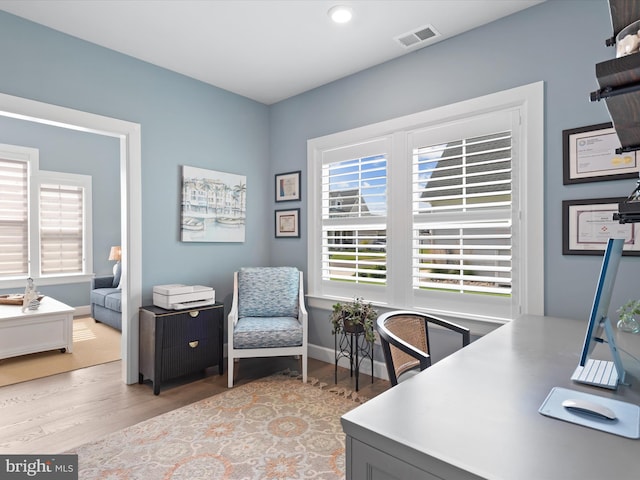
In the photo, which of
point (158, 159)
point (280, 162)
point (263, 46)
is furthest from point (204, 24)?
point (280, 162)

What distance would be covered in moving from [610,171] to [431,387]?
75.4 inches

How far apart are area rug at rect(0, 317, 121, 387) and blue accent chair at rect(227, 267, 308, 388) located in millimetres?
1564

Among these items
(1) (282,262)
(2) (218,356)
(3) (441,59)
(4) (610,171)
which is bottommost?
(2) (218,356)

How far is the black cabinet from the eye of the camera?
3.01 m

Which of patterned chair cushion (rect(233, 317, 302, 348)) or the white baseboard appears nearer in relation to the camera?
patterned chair cushion (rect(233, 317, 302, 348))

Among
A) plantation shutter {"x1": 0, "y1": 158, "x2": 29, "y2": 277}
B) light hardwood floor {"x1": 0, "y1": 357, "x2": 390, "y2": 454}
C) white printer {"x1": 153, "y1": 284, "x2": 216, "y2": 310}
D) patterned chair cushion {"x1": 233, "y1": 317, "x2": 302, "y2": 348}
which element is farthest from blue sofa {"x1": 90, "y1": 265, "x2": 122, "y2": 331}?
patterned chair cushion {"x1": 233, "y1": 317, "x2": 302, "y2": 348}

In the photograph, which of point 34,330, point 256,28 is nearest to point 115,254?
point 34,330

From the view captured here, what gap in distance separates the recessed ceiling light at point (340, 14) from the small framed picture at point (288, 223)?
1.88m

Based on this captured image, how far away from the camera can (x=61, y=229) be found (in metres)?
5.93

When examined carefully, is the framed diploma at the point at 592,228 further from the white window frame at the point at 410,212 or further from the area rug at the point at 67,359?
the area rug at the point at 67,359

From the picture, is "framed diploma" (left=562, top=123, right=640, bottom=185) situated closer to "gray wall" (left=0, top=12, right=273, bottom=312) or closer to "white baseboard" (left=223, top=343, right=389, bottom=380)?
"white baseboard" (left=223, top=343, right=389, bottom=380)

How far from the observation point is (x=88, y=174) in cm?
609

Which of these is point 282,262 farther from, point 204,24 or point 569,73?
point 569,73

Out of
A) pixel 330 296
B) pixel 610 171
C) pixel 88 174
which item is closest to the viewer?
pixel 610 171
